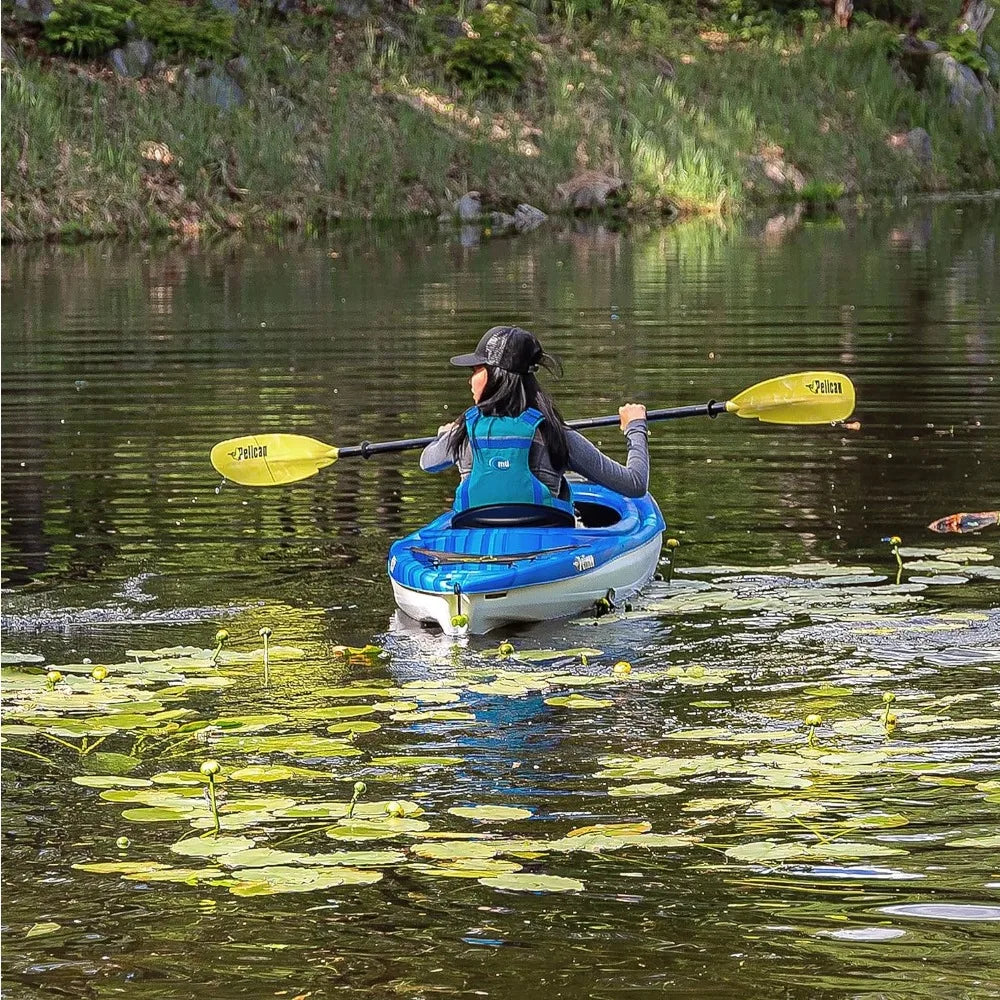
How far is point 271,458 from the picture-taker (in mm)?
11148

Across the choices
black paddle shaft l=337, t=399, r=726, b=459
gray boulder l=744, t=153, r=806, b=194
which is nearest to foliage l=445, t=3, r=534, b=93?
gray boulder l=744, t=153, r=806, b=194

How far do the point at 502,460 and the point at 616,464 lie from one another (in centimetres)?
73

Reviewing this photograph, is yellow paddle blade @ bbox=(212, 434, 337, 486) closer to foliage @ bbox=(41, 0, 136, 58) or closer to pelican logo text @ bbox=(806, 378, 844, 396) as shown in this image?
pelican logo text @ bbox=(806, 378, 844, 396)

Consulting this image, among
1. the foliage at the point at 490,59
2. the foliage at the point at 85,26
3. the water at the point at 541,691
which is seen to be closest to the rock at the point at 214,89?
the foliage at the point at 85,26

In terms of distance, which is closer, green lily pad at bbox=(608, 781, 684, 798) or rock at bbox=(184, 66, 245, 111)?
green lily pad at bbox=(608, 781, 684, 798)

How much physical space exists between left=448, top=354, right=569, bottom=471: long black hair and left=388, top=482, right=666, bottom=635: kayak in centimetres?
37

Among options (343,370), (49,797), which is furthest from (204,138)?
(49,797)

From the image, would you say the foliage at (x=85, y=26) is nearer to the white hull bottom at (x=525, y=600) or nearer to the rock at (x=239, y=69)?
the rock at (x=239, y=69)

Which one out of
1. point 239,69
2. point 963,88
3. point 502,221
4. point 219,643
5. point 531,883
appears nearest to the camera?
point 531,883

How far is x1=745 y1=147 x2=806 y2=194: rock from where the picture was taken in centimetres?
4241

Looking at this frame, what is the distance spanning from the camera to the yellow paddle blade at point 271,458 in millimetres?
11078

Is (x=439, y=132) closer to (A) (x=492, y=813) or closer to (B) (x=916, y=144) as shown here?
(B) (x=916, y=144)

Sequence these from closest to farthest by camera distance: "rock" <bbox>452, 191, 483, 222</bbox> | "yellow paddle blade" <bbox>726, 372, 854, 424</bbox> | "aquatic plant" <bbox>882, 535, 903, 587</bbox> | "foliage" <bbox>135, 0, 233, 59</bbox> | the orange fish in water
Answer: "aquatic plant" <bbox>882, 535, 903, 587</bbox> < the orange fish in water < "yellow paddle blade" <bbox>726, 372, 854, 424</bbox> < "foliage" <bbox>135, 0, 233, 59</bbox> < "rock" <bbox>452, 191, 483, 222</bbox>

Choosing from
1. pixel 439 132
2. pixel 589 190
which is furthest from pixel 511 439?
pixel 589 190
